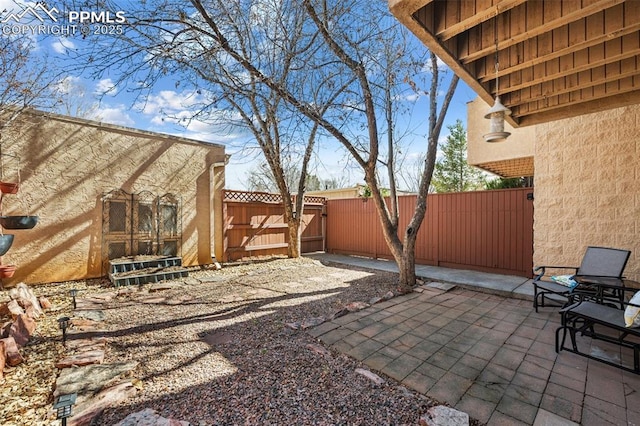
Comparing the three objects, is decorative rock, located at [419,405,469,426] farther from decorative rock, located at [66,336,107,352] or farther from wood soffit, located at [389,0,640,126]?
decorative rock, located at [66,336,107,352]

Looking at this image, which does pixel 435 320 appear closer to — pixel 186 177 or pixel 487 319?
pixel 487 319

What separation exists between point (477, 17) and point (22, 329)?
481 centimetres

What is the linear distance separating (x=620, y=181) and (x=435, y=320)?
139 inches

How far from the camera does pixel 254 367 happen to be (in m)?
2.18

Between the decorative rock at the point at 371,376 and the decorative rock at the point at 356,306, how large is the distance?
130 cm

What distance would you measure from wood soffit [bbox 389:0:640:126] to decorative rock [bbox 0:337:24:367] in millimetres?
3889

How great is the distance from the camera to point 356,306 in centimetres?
354

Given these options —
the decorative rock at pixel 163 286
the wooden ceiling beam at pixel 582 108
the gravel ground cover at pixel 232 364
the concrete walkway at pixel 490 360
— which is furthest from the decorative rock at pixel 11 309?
the wooden ceiling beam at pixel 582 108

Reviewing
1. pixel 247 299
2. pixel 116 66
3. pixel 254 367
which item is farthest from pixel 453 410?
pixel 116 66

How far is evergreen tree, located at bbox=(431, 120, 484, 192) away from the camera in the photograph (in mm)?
15969

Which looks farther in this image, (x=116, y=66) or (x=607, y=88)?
(x=116, y=66)

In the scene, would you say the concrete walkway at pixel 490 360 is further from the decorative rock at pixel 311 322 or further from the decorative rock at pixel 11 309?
the decorative rock at pixel 11 309

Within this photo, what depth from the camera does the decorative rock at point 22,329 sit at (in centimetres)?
247

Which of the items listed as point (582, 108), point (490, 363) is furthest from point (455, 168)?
point (490, 363)
